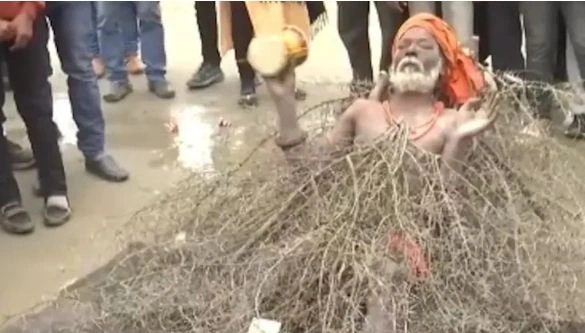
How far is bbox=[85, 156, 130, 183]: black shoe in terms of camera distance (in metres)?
4.37

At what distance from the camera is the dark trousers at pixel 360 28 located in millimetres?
4434

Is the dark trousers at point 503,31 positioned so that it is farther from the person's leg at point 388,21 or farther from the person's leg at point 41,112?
the person's leg at point 41,112

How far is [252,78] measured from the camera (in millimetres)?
5199

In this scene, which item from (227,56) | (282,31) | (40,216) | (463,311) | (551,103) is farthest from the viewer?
(227,56)

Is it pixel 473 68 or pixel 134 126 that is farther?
pixel 134 126

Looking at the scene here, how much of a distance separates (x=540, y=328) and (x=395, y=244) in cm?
39

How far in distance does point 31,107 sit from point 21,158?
0.62 metres

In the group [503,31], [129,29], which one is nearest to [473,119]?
[503,31]

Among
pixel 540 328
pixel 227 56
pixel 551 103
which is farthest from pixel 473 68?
pixel 227 56

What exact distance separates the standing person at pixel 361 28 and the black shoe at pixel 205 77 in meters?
0.94

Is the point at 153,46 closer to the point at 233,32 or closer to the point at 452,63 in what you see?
the point at 233,32

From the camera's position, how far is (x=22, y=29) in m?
3.72

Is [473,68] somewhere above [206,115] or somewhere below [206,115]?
above

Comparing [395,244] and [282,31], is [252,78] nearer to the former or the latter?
[282,31]
